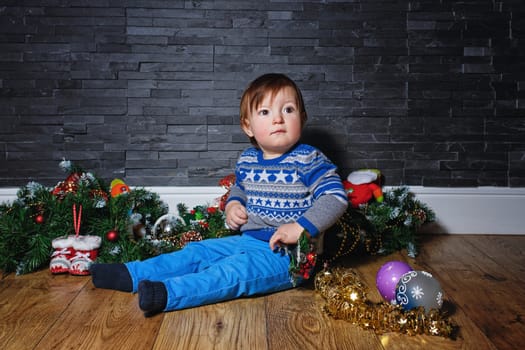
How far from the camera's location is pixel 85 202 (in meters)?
1.79

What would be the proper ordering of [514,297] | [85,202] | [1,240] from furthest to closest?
[85,202] → [1,240] → [514,297]

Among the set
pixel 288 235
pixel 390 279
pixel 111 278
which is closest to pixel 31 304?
pixel 111 278

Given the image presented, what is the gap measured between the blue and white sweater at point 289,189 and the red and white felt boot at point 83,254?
0.53m

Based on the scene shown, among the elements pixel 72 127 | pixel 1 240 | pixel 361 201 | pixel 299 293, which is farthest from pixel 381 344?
pixel 72 127

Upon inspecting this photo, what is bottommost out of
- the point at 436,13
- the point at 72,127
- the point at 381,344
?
the point at 381,344

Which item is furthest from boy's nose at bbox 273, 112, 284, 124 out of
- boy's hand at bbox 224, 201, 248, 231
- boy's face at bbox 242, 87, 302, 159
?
boy's hand at bbox 224, 201, 248, 231

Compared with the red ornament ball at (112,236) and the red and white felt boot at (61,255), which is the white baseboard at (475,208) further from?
the red and white felt boot at (61,255)

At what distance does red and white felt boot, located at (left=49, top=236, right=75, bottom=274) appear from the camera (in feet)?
5.40

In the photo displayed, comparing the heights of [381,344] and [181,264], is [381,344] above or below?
below

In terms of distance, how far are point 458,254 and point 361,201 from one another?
1.41 feet

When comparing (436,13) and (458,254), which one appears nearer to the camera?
(458,254)

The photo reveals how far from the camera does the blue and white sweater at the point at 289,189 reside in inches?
58.5

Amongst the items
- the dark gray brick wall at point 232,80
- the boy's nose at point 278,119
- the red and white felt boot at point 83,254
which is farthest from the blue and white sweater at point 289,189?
the dark gray brick wall at point 232,80

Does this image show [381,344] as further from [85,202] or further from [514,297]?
[85,202]
